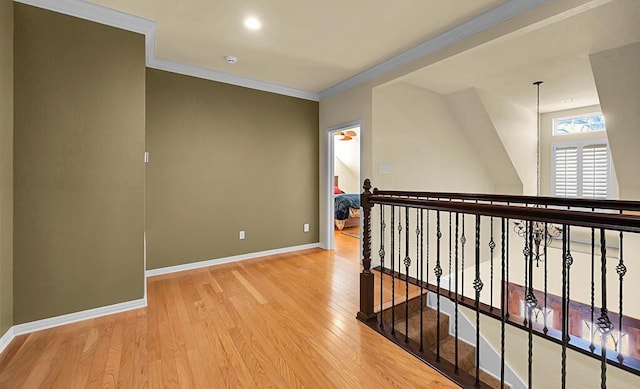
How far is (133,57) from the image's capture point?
259 centimetres

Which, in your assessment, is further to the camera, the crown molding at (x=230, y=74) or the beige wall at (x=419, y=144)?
the beige wall at (x=419, y=144)

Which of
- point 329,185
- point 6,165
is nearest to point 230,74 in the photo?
point 329,185

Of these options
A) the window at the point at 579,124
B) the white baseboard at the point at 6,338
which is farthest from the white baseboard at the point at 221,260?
the window at the point at 579,124

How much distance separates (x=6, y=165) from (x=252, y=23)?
2.20 m

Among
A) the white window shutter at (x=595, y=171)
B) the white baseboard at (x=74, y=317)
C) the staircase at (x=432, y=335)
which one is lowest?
the staircase at (x=432, y=335)

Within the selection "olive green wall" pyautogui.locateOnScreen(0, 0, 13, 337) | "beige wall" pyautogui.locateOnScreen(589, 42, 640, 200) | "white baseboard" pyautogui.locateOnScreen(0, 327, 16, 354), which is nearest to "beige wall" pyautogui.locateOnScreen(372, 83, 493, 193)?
"beige wall" pyautogui.locateOnScreen(589, 42, 640, 200)

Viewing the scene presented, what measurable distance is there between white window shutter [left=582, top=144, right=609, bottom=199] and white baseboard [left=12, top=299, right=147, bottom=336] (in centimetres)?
704

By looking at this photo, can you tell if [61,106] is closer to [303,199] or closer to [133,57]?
[133,57]

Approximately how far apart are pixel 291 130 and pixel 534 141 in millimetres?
4775

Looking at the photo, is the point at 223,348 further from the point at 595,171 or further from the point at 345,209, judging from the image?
the point at 595,171

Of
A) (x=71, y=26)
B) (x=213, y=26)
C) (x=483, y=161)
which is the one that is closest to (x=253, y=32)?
(x=213, y=26)

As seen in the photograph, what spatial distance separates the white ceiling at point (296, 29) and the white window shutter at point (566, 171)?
4.49 m

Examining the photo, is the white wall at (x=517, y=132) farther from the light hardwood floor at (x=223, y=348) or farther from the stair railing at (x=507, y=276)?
the light hardwood floor at (x=223, y=348)

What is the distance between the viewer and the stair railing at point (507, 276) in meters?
1.30
